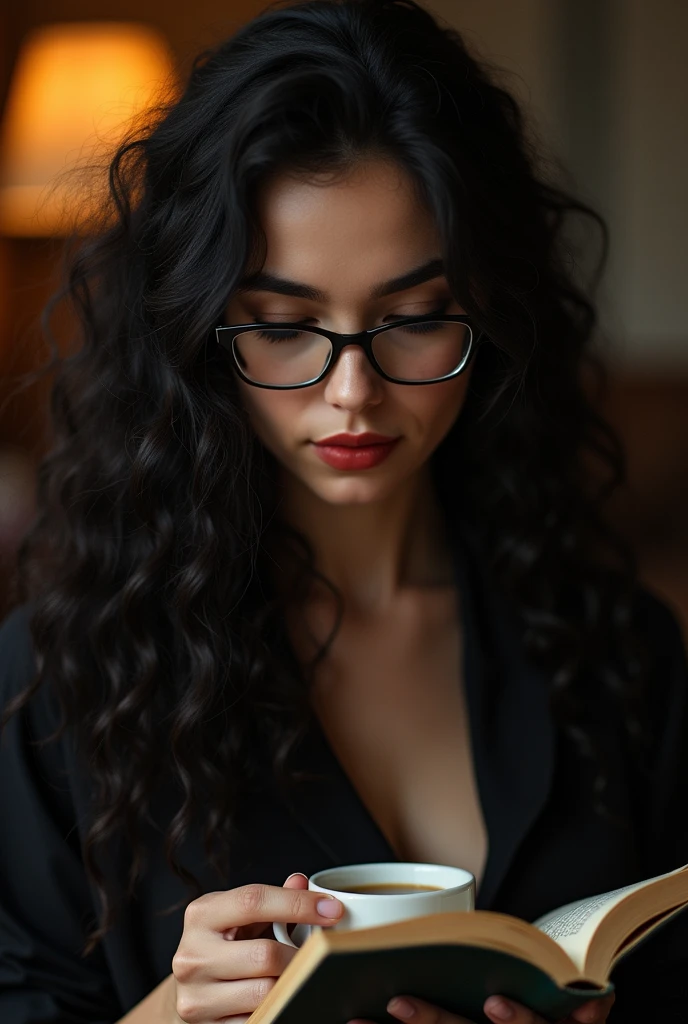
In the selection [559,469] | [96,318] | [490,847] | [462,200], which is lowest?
[490,847]

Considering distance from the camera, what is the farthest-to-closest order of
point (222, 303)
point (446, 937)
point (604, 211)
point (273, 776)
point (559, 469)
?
1. point (604, 211)
2. point (559, 469)
3. point (273, 776)
4. point (222, 303)
5. point (446, 937)

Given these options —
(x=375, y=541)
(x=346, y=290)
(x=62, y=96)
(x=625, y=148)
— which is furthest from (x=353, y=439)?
(x=625, y=148)

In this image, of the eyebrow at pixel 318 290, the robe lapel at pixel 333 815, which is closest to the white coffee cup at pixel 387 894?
the robe lapel at pixel 333 815

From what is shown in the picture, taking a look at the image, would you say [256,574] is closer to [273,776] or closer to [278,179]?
[273,776]

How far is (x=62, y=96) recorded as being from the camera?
2.50m

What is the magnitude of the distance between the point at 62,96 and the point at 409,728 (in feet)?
5.71

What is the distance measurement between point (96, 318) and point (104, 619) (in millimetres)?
333

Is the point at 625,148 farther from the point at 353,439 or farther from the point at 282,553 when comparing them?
the point at 353,439

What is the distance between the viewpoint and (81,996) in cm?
120

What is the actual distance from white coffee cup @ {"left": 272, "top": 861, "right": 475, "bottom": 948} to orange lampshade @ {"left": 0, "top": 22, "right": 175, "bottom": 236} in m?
1.81

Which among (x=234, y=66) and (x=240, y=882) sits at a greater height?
(x=234, y=66)

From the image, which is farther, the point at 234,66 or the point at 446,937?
the point at 234,66

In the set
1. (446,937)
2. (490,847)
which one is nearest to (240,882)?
(490,847)

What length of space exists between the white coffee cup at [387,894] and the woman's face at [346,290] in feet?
1.32
